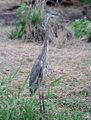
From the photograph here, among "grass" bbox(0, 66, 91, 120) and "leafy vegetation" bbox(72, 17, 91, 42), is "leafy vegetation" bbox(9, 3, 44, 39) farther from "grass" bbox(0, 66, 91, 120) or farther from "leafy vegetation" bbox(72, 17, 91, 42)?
"grass" bbox(0, 66, 91, 120)

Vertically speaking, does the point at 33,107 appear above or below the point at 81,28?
above

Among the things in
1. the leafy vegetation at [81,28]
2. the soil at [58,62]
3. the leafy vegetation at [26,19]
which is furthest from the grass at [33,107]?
the leafy vegetation at [81,28]

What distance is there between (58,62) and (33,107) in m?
3.55

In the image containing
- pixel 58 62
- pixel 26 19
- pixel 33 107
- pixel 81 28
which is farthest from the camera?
pixel 81 28

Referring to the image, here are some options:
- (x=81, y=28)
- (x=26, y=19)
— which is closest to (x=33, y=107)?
(x=26, y=19)

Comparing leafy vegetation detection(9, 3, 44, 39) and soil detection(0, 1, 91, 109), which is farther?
leafy vegetation detection(9, 3, 44, 39)

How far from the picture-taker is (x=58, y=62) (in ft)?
27.8

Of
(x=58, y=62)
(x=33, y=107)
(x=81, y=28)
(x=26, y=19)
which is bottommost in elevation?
(x=81, y=28)

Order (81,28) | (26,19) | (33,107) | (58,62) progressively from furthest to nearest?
(81,28) < (26,19) < (58,62) < (33,107)

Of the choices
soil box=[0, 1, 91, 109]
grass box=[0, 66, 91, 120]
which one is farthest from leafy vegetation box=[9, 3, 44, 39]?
grass box=[0, 66, 91, 120]

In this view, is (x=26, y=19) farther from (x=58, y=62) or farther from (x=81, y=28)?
(x=58, y=62)

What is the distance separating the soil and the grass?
1.28 feet

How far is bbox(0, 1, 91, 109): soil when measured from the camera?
6.76 metres

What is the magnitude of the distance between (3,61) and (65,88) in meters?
1.99
